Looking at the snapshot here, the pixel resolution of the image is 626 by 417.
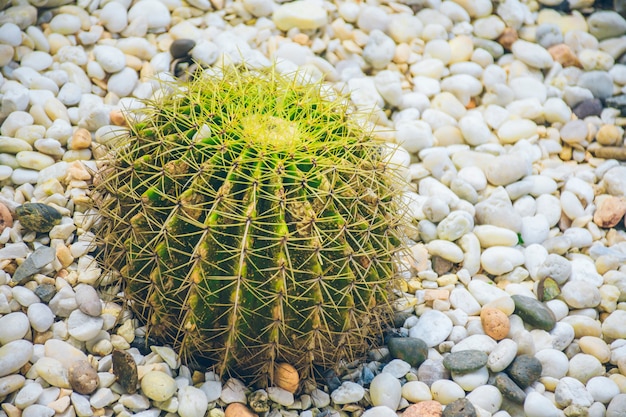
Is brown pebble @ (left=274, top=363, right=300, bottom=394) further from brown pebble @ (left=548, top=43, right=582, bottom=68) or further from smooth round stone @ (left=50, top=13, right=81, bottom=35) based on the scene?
brown pebble @ (left=548, top=43, right=582, bottom=68)

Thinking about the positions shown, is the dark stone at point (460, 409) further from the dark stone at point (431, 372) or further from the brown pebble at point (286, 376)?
the brown pebble at point (286, 376)

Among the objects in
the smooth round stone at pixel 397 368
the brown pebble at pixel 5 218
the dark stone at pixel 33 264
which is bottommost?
the smooth round stone at pixel 397 368

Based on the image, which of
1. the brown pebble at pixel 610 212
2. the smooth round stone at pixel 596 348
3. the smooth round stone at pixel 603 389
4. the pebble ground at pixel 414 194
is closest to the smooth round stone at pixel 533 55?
the pebble ground at pixel 414 194

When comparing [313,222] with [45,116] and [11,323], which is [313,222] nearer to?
[11,323]

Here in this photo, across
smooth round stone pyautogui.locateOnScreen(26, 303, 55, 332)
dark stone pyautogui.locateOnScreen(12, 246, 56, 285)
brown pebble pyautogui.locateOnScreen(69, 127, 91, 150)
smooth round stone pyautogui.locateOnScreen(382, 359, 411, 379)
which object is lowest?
smooth round stone pyautogui.locateOnScreen(382, 359, 411, 379)

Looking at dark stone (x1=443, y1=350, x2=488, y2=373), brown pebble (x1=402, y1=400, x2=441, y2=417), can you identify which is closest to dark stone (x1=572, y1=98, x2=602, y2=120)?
dark stone (x1=443, y1=350, x2=488, y2=373)

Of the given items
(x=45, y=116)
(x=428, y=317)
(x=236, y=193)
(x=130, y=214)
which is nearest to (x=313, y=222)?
(x=236, y=193)

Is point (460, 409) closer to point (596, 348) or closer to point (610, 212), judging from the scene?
point (596, 348)
